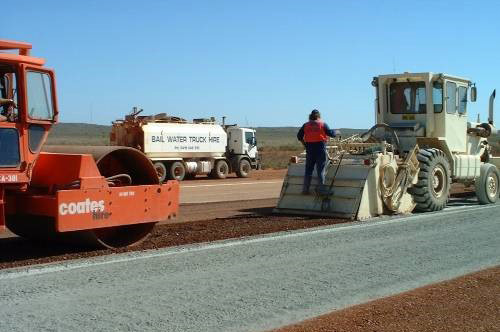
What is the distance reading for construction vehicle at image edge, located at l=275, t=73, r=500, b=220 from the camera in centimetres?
1337

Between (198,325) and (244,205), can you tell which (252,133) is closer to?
(244,205)

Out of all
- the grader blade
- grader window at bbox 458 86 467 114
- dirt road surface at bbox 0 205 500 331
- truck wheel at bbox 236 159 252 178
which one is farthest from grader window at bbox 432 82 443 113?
truck wheel at bbox 236 159 252 178

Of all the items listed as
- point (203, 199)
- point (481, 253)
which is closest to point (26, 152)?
point (481, 253)

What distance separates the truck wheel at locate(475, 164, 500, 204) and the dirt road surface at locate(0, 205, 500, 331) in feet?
19.6

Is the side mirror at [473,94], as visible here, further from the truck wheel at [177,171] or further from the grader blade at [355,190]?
the truck wheel at [177,171]

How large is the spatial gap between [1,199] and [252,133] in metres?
29.7

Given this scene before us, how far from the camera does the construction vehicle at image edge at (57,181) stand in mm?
8289

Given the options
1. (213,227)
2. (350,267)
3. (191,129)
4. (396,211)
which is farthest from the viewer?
(191,129)

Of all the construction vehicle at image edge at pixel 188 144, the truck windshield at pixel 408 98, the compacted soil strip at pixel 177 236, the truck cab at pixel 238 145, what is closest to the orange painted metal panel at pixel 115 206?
the compacted soil strip at pixel 177 236

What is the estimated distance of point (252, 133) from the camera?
37.7m

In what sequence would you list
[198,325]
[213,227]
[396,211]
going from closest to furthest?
[198,325]
[213,227]
[396,211]

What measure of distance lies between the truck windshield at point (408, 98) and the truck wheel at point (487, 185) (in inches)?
103

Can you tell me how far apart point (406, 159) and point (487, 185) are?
3.64 meters

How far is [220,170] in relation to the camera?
3469 cm
